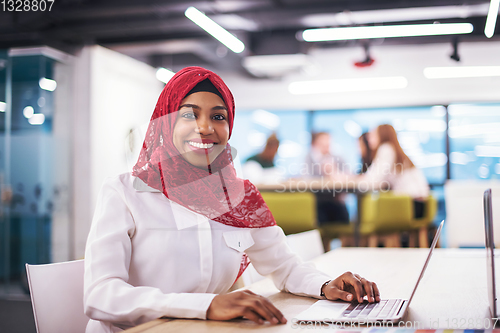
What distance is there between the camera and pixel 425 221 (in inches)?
177

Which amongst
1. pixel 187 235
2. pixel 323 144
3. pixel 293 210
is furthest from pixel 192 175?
pixel 323 144

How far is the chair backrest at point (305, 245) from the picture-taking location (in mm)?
1730

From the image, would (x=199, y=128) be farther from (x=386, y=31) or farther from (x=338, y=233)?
(x=338, y=233)

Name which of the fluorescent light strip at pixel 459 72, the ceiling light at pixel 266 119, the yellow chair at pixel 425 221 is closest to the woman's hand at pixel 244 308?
the yellow chair at pixel 425 221

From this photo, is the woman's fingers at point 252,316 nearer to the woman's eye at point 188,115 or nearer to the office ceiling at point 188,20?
the woman's eye at point 188,115

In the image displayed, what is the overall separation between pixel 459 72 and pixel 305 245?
5.51m

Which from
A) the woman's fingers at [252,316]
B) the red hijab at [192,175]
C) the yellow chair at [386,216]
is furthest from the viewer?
the yellow chair at [386,216]

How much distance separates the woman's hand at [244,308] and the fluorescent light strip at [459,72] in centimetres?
569

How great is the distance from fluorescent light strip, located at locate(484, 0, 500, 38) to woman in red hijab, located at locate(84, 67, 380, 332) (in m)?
3.42

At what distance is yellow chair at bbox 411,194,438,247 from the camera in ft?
14.5

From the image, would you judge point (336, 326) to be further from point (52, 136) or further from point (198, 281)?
point (52, 136)

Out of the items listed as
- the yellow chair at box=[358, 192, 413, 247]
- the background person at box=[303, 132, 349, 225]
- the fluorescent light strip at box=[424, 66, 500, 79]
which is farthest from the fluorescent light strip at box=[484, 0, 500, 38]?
the background person at box=[303, 132, 349, 225]

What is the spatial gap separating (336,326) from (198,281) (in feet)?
1.34

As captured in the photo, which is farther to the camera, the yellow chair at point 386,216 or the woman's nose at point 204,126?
the yellow chair at point 386,216
